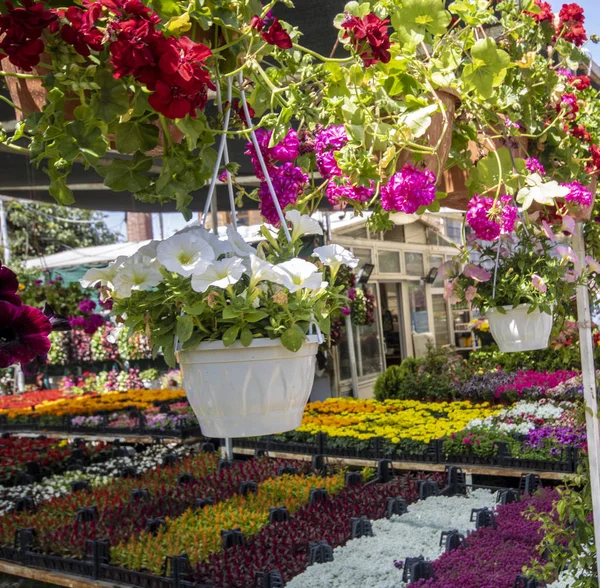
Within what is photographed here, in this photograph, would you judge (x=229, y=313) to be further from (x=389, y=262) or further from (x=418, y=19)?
(x=389, y=262)

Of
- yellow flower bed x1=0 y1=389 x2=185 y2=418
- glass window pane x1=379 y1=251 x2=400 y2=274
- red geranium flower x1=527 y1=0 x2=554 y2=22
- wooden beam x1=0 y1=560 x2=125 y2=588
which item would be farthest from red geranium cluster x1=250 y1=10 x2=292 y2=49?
glass window pane x1=379 y1=251 x2=400 y2=274

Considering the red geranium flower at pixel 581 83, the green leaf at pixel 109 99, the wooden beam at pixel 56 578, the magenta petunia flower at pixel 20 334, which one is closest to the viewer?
the magenta petunia flower at pixel 20 334

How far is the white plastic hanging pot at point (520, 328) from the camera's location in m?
2.16

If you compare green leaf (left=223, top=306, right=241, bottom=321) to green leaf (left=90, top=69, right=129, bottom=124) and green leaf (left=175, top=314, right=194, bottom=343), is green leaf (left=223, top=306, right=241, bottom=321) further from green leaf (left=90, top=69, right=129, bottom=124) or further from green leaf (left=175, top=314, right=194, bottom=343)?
green leaf (left=90, top=69, right=129, bottom=124)

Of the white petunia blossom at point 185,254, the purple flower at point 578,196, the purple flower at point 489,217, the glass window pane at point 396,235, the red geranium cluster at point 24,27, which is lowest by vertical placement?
the white petunia blossom at point 185,254

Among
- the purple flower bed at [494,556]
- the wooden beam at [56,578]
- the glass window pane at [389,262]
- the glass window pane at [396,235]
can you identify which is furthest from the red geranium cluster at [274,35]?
the glass window pane at [396,235]

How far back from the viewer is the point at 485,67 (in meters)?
1.48

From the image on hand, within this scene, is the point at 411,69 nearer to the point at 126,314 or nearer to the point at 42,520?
the point at 126,314

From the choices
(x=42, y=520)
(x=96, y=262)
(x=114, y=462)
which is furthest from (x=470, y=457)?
(x=96, y=262)

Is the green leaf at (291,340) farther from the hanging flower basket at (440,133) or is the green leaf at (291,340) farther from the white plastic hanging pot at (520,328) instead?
the white plastic hanging pot at (520,328)

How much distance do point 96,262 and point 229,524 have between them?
8.33 m

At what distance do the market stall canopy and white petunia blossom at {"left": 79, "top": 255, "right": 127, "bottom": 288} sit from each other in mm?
950

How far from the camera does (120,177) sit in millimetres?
1109

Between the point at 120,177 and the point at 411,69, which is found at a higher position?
the point at 411,69
